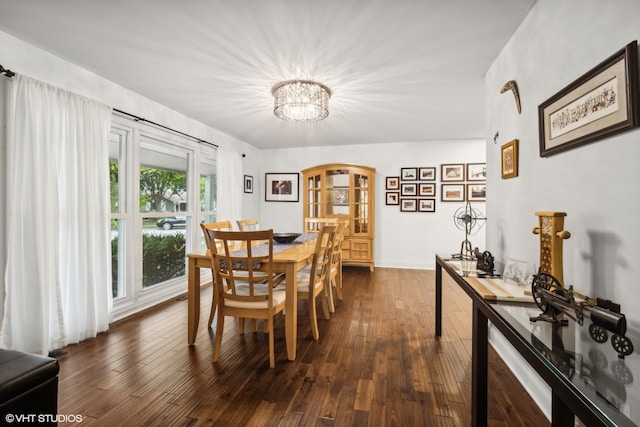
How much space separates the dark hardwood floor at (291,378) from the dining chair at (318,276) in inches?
7.7

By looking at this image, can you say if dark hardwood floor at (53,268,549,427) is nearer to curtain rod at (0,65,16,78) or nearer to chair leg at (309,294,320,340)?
chair leg at (309,294,320,340)

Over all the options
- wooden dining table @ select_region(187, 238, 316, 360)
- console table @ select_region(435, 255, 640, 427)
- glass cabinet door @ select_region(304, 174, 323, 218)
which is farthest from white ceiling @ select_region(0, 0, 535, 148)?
glass cabinet door @ select_region(304, 174, 323, 218)

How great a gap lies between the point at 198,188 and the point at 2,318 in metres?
2.45

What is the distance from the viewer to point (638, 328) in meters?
0.99

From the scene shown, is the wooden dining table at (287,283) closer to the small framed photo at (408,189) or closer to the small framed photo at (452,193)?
the small framed photo at (408,189)

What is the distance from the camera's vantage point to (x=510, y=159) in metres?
2.08

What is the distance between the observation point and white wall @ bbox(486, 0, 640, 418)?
1.06m

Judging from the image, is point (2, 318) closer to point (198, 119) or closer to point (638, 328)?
point (198, 119)

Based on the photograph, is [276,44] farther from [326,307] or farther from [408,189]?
[408,189]

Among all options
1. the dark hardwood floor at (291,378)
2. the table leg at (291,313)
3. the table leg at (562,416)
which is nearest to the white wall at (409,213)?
the dark hardwood floor at (291,378)

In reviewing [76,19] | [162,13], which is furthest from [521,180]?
[76,19]

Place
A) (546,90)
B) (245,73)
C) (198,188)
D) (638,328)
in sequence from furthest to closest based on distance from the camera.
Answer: (198,188) < (245,73) < (546,90) < (638,328)

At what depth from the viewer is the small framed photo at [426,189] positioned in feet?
17.7

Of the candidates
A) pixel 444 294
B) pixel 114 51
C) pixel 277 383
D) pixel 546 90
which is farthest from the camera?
pixel 444 294
